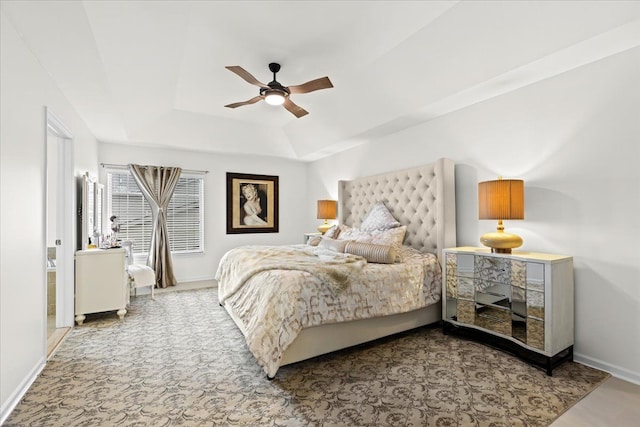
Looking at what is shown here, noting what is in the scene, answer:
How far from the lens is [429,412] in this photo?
2.01m

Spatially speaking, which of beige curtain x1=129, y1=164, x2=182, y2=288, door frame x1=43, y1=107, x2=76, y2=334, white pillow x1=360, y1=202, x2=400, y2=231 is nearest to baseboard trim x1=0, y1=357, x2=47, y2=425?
door frame x1=43, y1=107, x2=76, y2=334

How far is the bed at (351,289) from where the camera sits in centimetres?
244

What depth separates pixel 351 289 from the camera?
280 centimetres

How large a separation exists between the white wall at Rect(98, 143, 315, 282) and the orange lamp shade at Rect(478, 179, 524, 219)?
4652 millimetres

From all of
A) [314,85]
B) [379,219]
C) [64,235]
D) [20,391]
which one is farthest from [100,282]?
[379,219]

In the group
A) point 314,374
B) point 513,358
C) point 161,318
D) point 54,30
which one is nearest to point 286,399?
point 314,374

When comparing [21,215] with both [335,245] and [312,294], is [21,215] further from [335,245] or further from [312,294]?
[335,245]

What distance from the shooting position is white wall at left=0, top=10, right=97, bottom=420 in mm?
2020

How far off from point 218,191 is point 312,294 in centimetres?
428

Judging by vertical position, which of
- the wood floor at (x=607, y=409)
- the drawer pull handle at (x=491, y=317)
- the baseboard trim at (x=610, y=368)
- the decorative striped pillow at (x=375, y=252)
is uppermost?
the decorative striped pillow at (x=375, y=252)

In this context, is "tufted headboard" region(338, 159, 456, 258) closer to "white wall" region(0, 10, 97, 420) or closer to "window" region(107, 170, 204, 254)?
"window" region(107, 170, 204, 254)

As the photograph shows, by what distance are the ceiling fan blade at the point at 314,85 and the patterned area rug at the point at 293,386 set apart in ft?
8.71

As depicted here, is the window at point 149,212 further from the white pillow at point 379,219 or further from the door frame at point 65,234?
the white pillow at point 379,219

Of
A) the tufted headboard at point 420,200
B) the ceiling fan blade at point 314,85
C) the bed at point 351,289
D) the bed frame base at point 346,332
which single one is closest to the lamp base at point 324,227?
the tufted headboard at point 420,200
